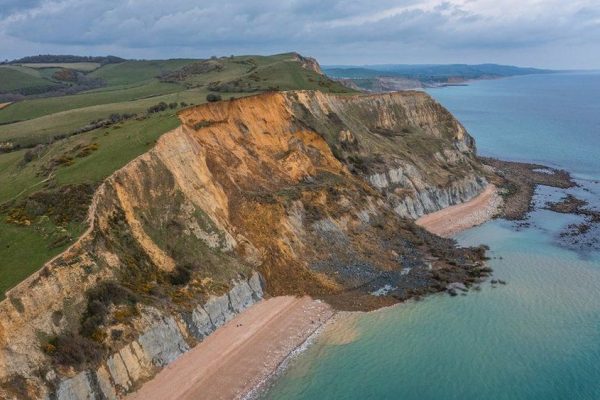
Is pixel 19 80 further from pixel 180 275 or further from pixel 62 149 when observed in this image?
pixel 180 275

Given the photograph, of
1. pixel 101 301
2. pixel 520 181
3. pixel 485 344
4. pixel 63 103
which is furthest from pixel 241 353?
pixel 63 103

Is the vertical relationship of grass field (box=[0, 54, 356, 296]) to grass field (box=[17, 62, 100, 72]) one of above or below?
below

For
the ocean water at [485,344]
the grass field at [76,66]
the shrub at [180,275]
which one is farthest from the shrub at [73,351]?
the grass field at [76,66]

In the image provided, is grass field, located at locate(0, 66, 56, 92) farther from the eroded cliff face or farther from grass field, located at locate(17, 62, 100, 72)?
the eroded cliff face

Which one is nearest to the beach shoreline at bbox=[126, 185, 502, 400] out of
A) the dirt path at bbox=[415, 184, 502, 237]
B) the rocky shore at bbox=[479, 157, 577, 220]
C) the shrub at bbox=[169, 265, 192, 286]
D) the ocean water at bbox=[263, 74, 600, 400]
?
the ocean water at bbox=[263, 74, 600, 400]

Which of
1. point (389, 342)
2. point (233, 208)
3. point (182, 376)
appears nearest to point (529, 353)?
point (389, 342)

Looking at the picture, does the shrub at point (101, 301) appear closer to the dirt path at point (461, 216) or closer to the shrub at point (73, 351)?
the shrub at point (73, 351)
